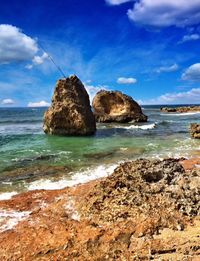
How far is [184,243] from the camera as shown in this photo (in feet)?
22.3

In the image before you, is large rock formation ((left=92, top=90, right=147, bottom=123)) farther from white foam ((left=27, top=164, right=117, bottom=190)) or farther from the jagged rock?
white foam ((left=27, top=164, right=117, bottom=190))

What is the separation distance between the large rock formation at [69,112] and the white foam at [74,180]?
14346 millimetres

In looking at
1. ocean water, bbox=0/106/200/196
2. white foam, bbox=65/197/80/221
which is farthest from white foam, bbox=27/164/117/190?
white foam, bbox=65/197/80/221

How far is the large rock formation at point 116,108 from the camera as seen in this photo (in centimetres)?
5038

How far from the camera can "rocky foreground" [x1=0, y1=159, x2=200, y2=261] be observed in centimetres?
676

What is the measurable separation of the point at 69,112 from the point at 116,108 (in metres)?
22.8

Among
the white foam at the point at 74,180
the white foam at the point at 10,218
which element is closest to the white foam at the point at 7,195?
the white foam at the point at 74,180

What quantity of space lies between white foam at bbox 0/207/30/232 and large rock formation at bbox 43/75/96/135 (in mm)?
21297

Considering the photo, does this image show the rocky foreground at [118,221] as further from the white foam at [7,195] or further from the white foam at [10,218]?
the white foam at [7,195]

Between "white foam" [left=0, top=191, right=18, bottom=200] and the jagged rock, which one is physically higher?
the jagged rock

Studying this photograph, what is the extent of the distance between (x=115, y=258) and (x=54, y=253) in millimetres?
1217

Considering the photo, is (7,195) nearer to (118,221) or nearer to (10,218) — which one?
(10,218)

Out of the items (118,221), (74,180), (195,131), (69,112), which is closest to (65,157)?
(74,180)

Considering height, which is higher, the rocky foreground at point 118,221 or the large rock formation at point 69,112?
the large rock formation at point 69,112
